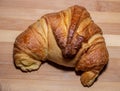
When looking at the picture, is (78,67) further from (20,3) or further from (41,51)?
(20,3)

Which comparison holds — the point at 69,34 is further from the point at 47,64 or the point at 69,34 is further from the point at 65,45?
the point at 47,64

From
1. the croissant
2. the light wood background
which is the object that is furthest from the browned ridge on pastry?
the light wood background

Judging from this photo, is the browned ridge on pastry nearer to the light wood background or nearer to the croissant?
the croissant

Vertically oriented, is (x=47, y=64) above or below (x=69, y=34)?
below

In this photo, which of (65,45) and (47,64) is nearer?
(65,45)

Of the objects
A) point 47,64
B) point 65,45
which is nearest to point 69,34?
point 65,45

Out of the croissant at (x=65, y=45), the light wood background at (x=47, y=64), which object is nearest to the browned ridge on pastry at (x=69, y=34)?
the croissant at (x=65, y=45)
